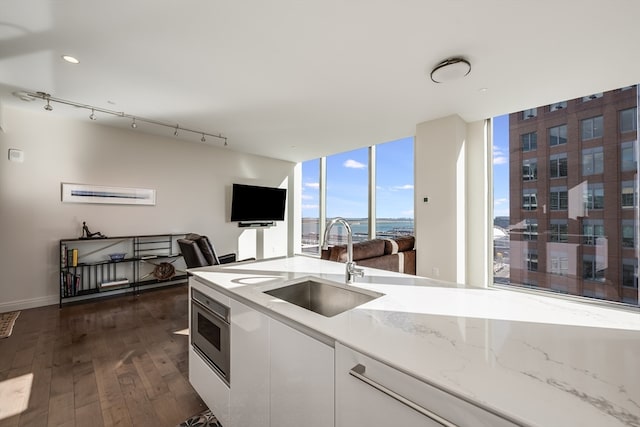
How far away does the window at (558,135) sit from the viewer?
3.38 metres

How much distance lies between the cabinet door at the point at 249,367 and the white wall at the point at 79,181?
12.8 feet

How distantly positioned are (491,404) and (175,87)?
3.47 meters

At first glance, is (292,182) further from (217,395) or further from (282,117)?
(217,395)

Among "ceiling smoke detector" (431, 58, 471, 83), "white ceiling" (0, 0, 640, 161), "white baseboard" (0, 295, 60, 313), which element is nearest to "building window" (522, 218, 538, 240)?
"white ceiling" (0, 0, 640, 161)

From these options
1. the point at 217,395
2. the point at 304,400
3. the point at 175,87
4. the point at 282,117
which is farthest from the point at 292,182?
the point at 304,400

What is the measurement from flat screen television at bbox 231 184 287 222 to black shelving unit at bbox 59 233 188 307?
1.21 metres

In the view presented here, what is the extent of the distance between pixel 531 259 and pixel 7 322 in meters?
6.47

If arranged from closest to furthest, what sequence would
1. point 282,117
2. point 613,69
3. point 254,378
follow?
point 254,378, point 613,69, point 282,117

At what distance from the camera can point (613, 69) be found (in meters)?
2.48

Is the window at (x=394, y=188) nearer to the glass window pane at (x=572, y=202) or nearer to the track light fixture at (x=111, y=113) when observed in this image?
the glass window pane at (x=572, y=202)

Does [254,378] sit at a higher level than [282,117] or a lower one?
lower

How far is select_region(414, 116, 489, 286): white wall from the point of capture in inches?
145

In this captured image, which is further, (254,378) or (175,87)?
(175,87)

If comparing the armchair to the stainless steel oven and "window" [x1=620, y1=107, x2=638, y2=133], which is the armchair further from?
"window" [x1=620, y1=107, x2=638, y2=133]
